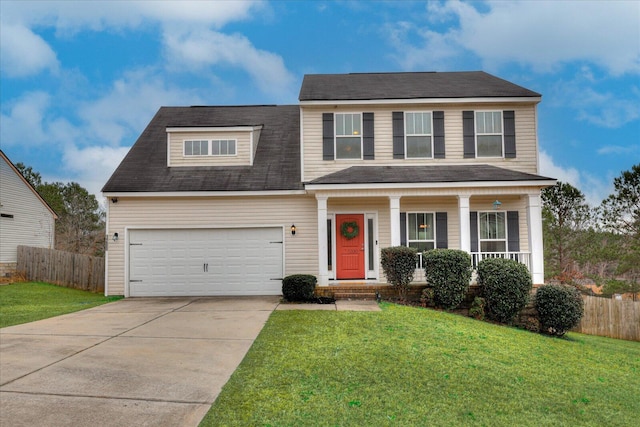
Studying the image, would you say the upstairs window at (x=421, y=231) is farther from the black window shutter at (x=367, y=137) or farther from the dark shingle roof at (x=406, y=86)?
the dark shingle roof at (x=406, y=86)

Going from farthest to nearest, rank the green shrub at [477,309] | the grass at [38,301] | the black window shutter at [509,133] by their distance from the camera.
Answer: the black window shutter at [509,133] → the green shrub at [477,309] → the grass at [38,301]

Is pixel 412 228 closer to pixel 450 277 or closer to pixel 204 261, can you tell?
pixel 450 277

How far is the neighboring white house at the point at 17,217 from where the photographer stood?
18.2 meters

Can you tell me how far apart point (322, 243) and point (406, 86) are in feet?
20.5

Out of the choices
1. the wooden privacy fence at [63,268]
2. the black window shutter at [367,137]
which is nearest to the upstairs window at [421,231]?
the black window shutter at [367,137]

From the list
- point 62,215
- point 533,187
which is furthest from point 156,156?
point 62,215

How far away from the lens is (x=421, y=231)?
12.3m

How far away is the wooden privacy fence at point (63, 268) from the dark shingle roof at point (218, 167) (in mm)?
4543

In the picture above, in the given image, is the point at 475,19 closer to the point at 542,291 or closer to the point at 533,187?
the point at 533,187

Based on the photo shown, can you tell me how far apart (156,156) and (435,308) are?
10.3 m

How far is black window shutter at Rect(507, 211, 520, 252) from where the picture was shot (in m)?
12.1

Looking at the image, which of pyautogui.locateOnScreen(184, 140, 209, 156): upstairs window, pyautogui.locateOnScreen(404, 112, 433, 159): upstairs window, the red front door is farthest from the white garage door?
pyautogui.locateOnScreen(404, 112, 433, 159): upstairs window

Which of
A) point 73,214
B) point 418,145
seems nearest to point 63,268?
point 418,145

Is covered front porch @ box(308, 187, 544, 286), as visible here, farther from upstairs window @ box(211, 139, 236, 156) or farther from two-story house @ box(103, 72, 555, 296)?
upstairs window @ box(211, 139, 236, 156)
